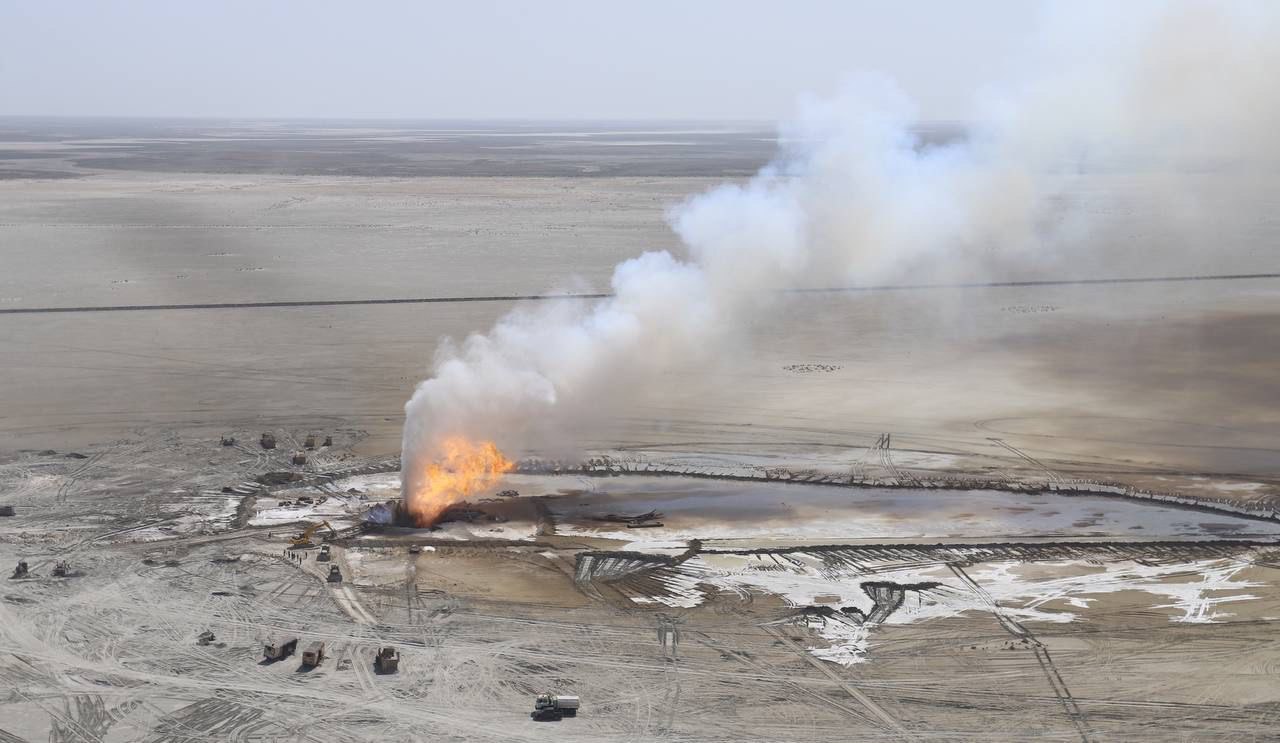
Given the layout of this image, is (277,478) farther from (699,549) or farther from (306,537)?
(699,549)

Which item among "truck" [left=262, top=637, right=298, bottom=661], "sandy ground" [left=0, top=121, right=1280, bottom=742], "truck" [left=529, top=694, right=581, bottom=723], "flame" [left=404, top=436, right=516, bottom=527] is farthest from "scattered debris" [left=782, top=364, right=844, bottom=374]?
"truck" [left=529, top=694, right=581, bottom=723]

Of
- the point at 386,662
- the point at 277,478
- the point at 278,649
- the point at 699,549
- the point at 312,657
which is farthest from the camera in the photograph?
the point at 277,478

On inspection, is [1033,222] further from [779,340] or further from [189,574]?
[189,574]

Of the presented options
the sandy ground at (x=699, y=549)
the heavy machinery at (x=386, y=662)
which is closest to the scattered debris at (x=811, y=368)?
the sandy ground at (x=699, y=549)

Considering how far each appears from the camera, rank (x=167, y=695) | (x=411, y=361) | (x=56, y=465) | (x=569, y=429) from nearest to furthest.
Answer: (x=167, y=695), (x=56, y=465), (x=569, y=429), (x=411, y=361)

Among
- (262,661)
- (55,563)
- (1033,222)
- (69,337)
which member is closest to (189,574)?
(55,563)

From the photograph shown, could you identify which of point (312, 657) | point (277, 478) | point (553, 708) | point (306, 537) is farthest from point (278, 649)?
point (277, 478)
